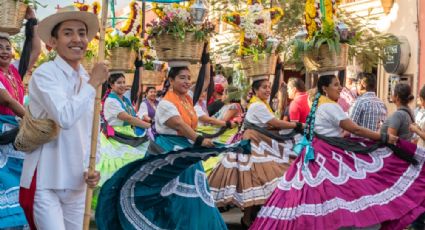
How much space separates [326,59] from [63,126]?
156 inches

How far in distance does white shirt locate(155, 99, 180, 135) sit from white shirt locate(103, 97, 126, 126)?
115 inches

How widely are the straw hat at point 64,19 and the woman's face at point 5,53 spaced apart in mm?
1622

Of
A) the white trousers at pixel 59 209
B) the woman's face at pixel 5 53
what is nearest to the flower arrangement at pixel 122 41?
the woman's face at pixel 5 53

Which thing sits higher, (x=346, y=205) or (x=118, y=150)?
(x=118, y=150)

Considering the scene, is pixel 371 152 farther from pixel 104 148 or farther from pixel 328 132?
pixel 104 148

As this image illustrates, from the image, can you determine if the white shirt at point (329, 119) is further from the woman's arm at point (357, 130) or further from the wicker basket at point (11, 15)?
the wicker basket at point (11, 15)

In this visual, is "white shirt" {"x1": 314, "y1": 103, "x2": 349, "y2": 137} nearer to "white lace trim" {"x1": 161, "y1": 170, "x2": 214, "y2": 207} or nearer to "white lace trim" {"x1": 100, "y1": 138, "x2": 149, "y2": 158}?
"white lace trim" {"x1": 161, "y1": 170, "x2": 214, "y2": 207}

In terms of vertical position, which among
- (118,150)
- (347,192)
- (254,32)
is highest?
(254,32)

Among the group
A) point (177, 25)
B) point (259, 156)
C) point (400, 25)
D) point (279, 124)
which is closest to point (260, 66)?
point (279, 124)

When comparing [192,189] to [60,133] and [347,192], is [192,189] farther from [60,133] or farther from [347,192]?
[60,133]

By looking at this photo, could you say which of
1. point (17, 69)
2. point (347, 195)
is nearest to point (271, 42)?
point (347, 195)

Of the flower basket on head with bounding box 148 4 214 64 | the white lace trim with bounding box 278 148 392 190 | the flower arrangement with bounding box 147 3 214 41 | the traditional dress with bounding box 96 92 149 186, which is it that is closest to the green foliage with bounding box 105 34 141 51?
the traditional dress with bounding box 96 92 149 186

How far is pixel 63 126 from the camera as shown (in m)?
4.42

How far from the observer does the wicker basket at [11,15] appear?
20.2 feet
